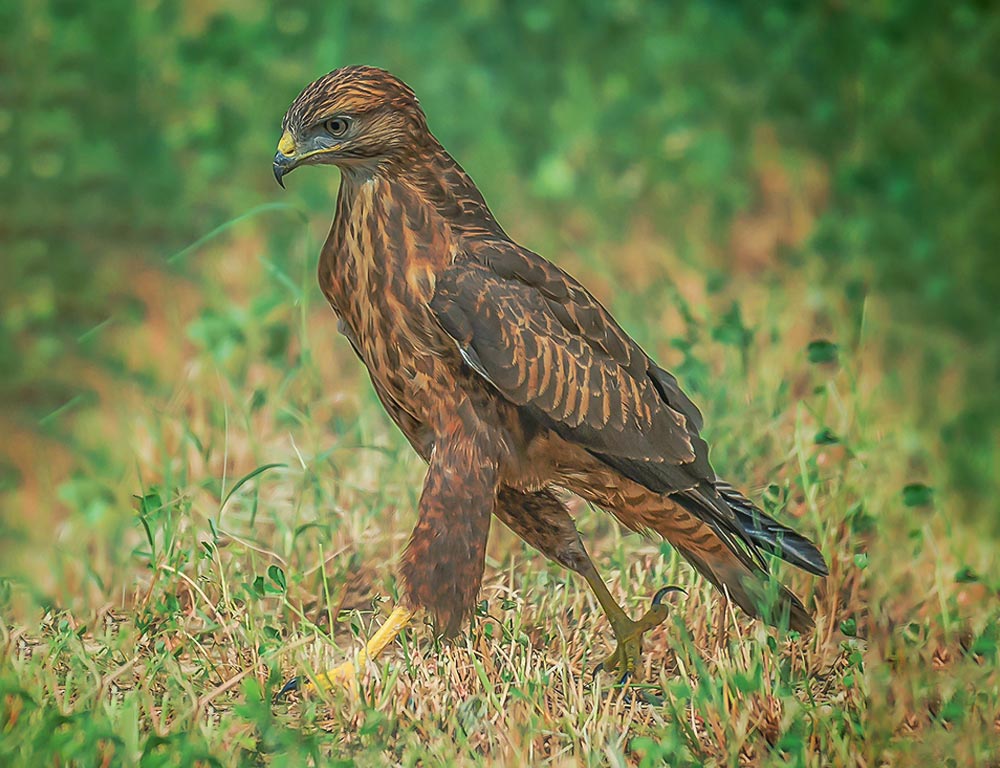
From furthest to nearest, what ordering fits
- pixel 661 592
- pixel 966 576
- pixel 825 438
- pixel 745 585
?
pixel 825 438, pixel 966 576, pixel 661 592, pixel 745 585

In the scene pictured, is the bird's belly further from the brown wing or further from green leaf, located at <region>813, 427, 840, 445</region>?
green leaf, located at <region>813, 427, 840, 445</region>

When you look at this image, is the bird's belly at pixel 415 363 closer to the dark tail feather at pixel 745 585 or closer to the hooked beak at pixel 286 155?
the hooked beak at pixel 286 155

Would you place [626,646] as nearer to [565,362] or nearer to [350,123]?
[565,362]

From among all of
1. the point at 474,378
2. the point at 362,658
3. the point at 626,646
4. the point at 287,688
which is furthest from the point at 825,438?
the point at 287,688

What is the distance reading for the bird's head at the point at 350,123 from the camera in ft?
10.9

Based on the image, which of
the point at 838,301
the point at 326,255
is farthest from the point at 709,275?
the point at 326,255

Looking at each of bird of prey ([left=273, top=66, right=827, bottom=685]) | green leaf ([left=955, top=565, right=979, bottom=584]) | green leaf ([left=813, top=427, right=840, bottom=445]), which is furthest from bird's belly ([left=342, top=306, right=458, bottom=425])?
green leaf ([left=955, top=565, right=979, bottom=584])

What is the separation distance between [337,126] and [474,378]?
65 cm

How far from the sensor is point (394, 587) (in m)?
3.77

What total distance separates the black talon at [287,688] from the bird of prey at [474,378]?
0.10m

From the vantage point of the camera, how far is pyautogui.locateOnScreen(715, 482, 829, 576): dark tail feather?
3.66 meters

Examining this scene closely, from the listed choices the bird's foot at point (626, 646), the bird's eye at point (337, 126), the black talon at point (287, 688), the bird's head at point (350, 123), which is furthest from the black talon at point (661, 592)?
the bird's eye at point (337, 126)

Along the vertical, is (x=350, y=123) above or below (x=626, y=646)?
above

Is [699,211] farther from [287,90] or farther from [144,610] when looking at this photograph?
[144,610]
